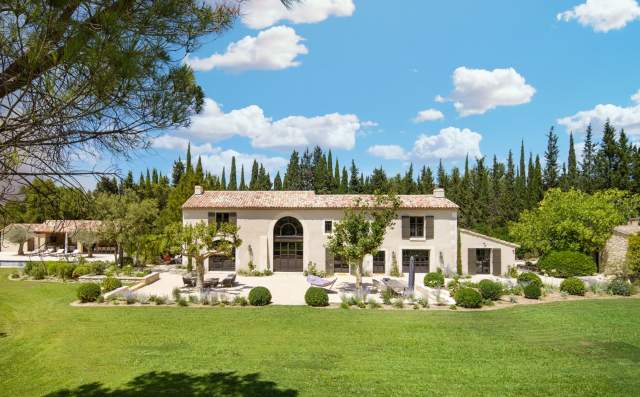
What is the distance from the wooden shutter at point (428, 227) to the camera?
2756 centimetres

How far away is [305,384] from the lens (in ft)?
28.5

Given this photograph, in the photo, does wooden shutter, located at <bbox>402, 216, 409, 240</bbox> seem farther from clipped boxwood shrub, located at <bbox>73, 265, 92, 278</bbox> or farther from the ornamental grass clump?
clipped boxwood shrub, located at <bbox>73, 265, 92, 278</bbox>

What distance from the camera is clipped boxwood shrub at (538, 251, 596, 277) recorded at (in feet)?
81.7

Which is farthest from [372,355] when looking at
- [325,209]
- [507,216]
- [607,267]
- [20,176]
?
[507,216]

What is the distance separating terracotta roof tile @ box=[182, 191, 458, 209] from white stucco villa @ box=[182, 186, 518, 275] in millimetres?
67

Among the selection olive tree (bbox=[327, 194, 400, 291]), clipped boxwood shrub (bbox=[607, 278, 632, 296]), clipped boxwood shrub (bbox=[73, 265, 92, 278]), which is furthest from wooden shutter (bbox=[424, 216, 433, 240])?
clipped boxwood shrub (bbox=[73, 265, 92, 278])

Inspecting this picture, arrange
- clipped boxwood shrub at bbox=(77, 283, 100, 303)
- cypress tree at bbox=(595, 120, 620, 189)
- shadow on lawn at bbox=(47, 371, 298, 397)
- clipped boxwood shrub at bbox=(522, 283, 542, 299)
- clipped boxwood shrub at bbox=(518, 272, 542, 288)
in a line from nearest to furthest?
shadow on lawn at bbox=(47, 371, 298, 397), clipped boxwood shrub at bbox=(77, 283, 100, 303), clipped boxwood shrub at bbox=(522, 283, 542, 299), clipped boxwood shrub at bbox=(518, 272, 542, 288), cypress tree at bbox=(595, 120, 620, 189)

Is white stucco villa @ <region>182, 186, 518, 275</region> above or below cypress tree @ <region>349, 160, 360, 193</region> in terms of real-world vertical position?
below

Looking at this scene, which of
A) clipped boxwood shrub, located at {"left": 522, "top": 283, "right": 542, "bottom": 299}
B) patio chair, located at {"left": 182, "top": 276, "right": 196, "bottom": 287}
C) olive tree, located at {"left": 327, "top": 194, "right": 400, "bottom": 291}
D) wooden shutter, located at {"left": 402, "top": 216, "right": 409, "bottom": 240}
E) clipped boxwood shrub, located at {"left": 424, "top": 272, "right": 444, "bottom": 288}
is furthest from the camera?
wooden shutter, located at {"left": 402, "top": 216, "right": 409, "bottom": 240}

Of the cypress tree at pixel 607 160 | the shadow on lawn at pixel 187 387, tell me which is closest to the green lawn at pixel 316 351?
the shadow on lawn at pixel 187 387

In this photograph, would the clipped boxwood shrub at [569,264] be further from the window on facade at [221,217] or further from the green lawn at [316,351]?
the window on facade at [221,217]

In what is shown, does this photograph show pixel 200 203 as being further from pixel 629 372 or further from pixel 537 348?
pixel 629 372

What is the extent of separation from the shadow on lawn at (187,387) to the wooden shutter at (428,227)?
66.8 feet

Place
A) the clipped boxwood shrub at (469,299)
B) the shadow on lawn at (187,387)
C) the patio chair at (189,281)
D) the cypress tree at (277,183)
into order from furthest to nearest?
the cypress tree at (277,183), the patio chair at (189,281), the clipped boxwood shrub at (469,299), the shadow on lawn at (187,387)
